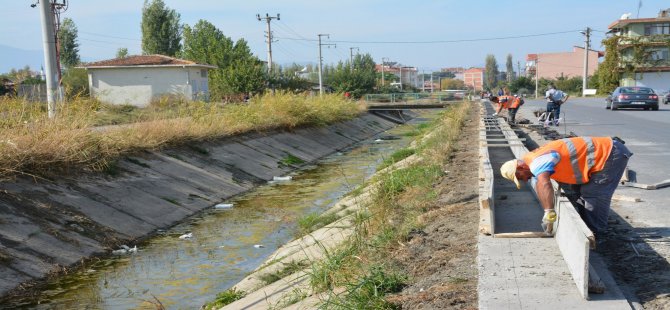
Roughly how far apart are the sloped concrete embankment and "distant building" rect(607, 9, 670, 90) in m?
57.0

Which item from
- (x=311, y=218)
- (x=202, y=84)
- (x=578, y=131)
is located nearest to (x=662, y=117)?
(x=578, y=131)

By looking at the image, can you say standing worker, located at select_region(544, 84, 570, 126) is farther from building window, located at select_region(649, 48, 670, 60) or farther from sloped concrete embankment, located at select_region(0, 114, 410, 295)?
building window, located at select_region(649, 48, 670, 60)

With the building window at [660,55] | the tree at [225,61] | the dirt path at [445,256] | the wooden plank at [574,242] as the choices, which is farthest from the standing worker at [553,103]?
the building window at [660,55]

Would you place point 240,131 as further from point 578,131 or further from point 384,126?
point 384,126

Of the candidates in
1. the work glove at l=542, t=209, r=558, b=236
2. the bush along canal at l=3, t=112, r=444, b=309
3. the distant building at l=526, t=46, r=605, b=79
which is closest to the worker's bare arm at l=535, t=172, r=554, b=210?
the work glove at l=542, t=209, r=558, b=236

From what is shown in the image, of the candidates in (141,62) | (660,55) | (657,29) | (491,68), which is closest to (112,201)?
(141,62)

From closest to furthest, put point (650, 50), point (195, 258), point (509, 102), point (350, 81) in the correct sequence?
point (195, 258) < point (509, 102) < point (650, 50) < point (350, 81)

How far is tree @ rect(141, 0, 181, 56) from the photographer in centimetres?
7675

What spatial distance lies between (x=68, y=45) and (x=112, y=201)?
78.6 metres

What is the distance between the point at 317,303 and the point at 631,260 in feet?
9.04

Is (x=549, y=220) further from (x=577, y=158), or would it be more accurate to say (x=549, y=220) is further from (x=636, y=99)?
(x=636, y=99)

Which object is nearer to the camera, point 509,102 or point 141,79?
point 509,102

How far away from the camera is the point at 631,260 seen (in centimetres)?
590

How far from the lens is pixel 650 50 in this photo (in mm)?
68625
